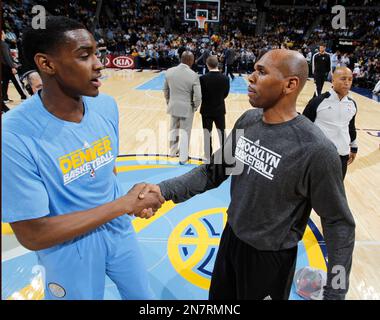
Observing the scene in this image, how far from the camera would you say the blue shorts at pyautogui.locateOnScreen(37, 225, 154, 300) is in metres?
1.62

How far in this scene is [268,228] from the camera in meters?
1.72

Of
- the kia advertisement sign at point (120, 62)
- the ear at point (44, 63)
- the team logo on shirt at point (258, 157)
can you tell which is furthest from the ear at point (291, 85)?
the kia advertisement sign at point (120, 62)

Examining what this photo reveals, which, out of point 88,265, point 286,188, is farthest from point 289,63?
point 88,265

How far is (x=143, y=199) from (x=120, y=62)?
59.1 feet

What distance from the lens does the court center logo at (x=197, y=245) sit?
305 centimetres

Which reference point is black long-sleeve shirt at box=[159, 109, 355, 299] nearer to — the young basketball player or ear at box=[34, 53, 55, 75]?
the young basketball player

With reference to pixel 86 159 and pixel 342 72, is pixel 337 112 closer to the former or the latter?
pixel 342 72

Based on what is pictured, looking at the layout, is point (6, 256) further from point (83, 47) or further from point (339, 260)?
point (339, 260)

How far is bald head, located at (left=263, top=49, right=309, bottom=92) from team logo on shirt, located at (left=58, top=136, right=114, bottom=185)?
0.97 meters

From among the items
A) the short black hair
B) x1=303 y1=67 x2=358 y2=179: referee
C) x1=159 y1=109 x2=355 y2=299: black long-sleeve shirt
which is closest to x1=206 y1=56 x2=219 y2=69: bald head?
x1=303 y1=67 x2=358 y2=179: referee

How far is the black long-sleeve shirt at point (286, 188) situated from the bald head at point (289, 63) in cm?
23
